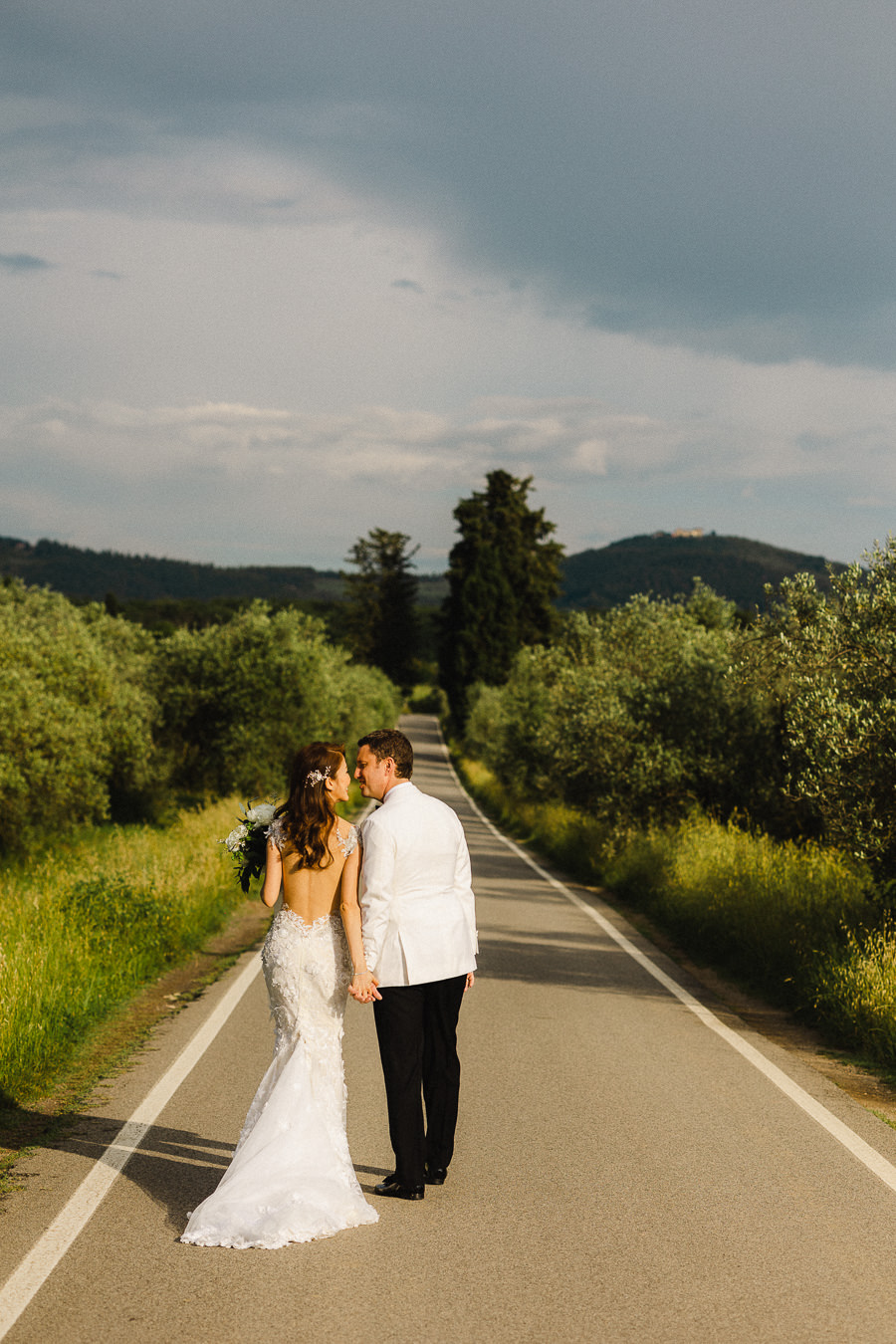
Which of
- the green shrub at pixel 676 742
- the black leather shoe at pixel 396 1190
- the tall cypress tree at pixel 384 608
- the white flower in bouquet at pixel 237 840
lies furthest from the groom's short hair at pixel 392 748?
the tall cypress tree at pixel 384 608

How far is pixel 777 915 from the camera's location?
1243 cm

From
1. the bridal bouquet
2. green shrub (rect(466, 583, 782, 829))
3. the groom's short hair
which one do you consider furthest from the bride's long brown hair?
green shrub (rect(466, 583, 782, 829))

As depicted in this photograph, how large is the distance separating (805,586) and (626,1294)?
14107 millimetres

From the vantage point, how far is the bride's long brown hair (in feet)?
17.7

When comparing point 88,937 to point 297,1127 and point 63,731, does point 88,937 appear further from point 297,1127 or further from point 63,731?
point 63,731

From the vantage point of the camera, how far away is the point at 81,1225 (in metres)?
4.97

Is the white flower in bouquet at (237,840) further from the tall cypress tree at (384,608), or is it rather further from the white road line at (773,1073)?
the tall cypress tree at (384,608)

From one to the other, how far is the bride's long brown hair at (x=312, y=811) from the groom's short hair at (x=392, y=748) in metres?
0.16

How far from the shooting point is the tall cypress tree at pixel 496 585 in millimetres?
77625

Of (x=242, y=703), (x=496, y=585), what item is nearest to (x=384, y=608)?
(x=496, y=585)

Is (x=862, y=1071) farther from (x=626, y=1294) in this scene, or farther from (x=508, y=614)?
(x=508, y=614)

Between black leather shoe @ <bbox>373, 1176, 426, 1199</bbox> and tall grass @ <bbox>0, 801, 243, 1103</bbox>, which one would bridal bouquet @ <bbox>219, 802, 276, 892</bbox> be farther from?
tall grass @ <bbox>0, 801, 243, 1103</bbox>

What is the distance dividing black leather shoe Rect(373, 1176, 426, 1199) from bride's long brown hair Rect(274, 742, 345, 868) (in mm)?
1506

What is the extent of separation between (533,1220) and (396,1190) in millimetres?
698
